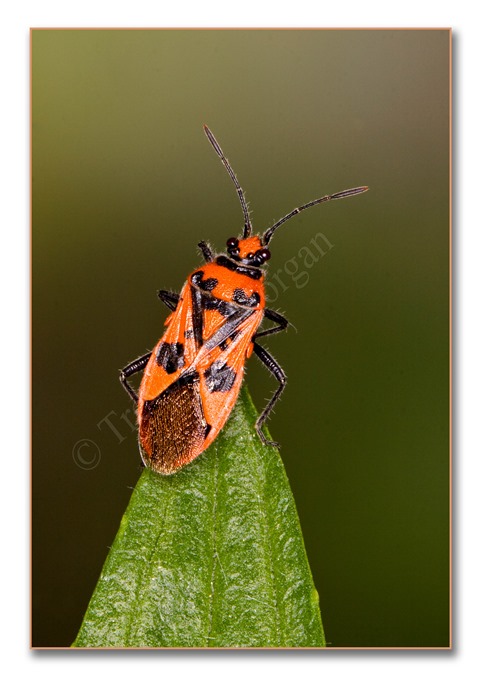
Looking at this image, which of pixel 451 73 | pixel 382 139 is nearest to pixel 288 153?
pixel 382 139

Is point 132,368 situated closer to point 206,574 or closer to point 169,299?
point 169,299

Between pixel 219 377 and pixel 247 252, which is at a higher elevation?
pixel 247 252

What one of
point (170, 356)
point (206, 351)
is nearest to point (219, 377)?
point (206, 351)

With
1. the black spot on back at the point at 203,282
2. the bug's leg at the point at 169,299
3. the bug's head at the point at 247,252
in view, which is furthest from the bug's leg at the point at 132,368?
the bug's head at the point at 247,252

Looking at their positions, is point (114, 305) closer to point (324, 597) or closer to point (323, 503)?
point (323, 503)

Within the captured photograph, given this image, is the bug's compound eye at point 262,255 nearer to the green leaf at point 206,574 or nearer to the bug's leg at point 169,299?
the bug's leg at point 169,299

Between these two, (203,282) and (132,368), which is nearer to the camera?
(132,368)
